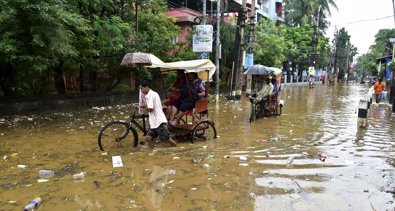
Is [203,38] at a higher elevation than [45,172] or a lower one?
higher

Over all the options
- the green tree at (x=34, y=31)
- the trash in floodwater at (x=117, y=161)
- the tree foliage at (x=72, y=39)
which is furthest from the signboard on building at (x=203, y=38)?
the trash in floodwater at (x=117, y=161)

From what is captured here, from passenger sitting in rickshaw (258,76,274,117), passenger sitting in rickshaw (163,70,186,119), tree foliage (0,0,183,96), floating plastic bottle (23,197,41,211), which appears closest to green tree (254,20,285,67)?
tree foliage (0,0,183,96)

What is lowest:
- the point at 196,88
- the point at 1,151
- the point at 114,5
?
the point at 1,151

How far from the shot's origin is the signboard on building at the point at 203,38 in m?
17.5

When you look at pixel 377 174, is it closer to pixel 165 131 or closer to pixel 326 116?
pixel 165 131

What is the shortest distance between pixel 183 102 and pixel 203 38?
30.4 ft

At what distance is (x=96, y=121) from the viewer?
12508mm

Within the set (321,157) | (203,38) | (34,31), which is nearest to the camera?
(321,157)

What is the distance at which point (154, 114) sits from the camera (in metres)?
7.88

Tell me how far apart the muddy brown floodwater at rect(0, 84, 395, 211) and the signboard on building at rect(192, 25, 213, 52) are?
7588 mm

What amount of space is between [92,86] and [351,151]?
44.1ft

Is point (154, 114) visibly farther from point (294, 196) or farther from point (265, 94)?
point (265, 94)

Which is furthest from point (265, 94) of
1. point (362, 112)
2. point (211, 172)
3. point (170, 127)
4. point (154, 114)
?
point (211, 172)

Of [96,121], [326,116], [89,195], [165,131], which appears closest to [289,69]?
[326,116]
